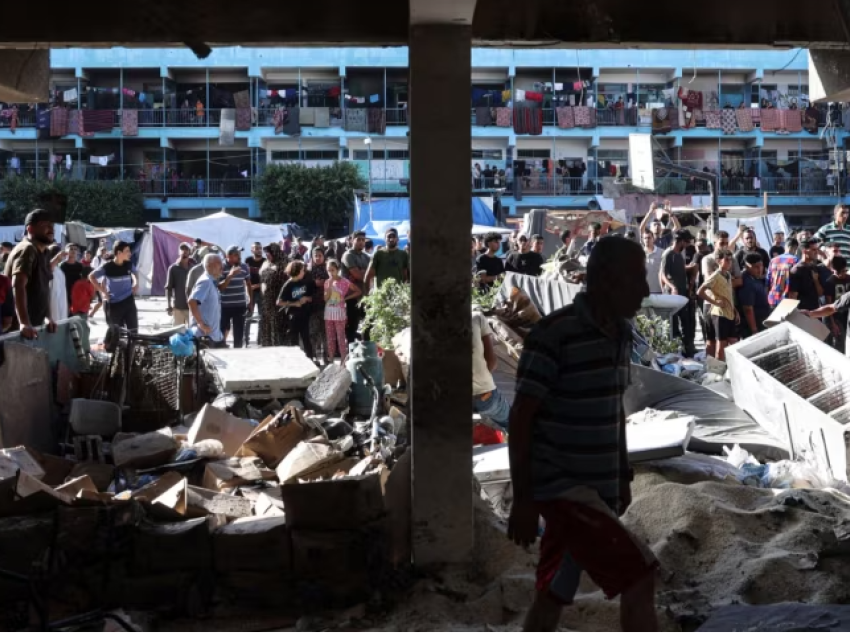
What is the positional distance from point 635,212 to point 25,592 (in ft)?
107

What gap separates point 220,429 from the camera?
25.2ft

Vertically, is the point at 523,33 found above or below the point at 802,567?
above

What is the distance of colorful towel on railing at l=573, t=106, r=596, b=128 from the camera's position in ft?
151

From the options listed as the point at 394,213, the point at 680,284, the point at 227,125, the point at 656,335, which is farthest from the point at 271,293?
the point at 227,125

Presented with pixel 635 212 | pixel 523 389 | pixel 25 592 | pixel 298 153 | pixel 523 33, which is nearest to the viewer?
pixel 523 389

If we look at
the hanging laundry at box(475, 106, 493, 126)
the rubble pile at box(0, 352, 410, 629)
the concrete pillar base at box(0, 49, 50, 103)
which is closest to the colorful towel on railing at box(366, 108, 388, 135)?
the hanging laundry at box(475, 106, 493, 126)

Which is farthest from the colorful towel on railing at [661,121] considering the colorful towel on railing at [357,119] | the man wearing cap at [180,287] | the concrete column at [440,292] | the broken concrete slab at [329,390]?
the concrete column at [440,292]

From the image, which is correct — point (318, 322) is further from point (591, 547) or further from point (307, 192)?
point (307, 192)

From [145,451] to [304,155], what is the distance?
1616 inches

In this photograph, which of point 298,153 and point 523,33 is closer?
point 523,33

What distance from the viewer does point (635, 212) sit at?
35375 millimetres

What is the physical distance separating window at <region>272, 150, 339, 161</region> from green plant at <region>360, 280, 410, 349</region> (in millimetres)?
36547

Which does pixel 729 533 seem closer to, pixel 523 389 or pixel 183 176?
pixel 523 389

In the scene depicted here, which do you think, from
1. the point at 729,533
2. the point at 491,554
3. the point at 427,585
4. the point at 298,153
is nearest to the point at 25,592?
the point at 427,585
